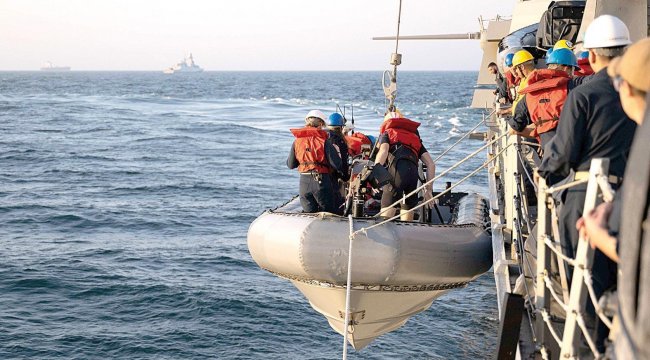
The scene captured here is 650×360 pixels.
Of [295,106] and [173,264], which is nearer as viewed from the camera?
[173,264]

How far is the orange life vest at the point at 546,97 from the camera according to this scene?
6195mm

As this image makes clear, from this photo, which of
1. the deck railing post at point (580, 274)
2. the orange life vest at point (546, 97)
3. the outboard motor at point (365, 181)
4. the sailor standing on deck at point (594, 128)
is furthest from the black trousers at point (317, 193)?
the deck railing post at point (580, 274)

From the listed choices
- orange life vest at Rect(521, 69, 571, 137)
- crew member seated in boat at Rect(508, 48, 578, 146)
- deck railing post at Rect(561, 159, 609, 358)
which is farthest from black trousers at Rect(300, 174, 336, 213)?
deck railing post at Rect(561, 159, 609, 358)

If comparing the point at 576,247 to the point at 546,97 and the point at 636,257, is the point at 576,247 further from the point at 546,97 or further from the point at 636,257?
the point at 636,257

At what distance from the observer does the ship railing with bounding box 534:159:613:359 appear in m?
3.57

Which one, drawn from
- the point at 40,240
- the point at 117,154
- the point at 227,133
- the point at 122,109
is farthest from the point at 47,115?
the point at 40,240

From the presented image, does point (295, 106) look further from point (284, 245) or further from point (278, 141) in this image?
point (284, 245)

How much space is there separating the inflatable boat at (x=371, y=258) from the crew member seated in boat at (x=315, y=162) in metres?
0.52

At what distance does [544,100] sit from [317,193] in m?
3.23

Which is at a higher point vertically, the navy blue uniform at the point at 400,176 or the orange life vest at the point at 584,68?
the orange life vest at the point at 584,68

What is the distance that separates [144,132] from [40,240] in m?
27.3

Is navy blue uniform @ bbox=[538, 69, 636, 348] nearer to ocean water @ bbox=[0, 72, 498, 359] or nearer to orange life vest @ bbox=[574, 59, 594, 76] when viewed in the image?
orange life vest @ bbox=[574, 59, 594, 76]

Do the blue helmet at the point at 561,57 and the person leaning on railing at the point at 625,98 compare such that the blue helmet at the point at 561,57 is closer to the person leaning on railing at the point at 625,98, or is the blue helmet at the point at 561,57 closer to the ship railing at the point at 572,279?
the ship railing at the point at 572,279

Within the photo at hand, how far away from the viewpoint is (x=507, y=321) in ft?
17.2
